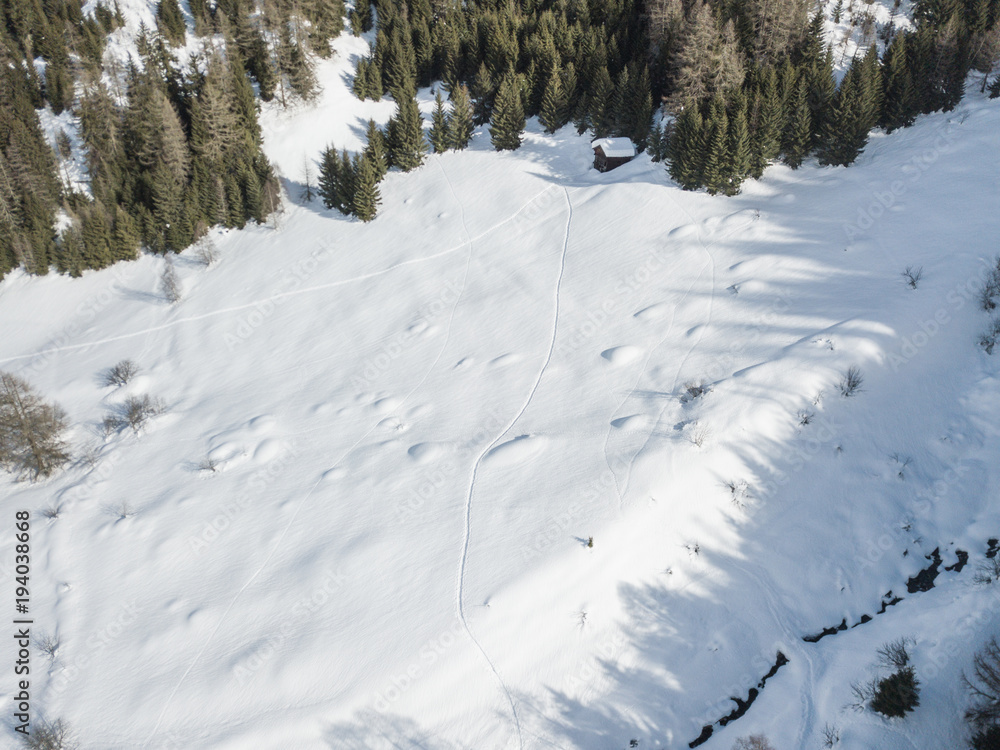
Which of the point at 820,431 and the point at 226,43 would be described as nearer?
the point at 820,431

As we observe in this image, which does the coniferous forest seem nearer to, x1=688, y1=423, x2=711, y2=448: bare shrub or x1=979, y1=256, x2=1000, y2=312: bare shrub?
x1=979, y1=256, x2=1000, y2=312: bare shrub

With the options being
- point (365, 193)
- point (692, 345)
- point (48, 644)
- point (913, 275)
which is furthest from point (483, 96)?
point (48, 644)

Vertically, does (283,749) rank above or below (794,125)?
below

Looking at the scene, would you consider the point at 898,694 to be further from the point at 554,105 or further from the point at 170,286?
the point at 170,286

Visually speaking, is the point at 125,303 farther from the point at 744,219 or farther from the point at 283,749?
the point at 744,219

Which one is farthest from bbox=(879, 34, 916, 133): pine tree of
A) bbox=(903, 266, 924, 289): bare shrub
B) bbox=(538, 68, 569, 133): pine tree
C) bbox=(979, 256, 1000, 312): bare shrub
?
bbox=(538, 68, 569, 133): pine tree

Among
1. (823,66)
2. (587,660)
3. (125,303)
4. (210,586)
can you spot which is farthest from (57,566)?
(823,66)
